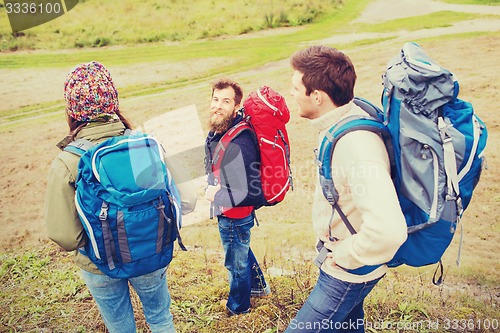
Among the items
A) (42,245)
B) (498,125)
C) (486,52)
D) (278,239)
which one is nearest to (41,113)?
(42,245)

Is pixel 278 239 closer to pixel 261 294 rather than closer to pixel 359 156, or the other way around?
pixel 261 294

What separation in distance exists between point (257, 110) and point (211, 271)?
2.00m

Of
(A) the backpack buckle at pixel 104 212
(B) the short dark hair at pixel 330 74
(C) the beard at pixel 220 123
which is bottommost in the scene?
(A) the backpack buckle at pixel 104 212

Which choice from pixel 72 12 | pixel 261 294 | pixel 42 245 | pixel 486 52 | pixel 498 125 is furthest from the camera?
pixel 72 12

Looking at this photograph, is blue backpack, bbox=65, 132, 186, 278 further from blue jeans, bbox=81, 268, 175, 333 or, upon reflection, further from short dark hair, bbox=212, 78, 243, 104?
short dark hair, bbox=212, 78, 243, 104

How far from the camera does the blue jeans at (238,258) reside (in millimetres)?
3287

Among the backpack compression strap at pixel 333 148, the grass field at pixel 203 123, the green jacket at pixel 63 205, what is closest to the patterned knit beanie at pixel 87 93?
the green jacket at pixel 63 205

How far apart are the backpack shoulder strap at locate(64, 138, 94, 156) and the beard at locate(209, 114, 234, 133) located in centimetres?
101

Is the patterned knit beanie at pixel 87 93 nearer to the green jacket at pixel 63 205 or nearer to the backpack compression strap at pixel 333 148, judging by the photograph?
the green jacket at pixel 63 205

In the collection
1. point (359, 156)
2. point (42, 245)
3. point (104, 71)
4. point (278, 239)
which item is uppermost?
point (104, 71)

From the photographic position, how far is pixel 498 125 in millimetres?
8312

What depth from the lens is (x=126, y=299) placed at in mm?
2713

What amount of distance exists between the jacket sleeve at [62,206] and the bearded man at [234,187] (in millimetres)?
1018

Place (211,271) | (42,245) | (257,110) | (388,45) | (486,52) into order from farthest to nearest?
(388,45) < (486,52) < (42,245) < (211,271) < (257,110)
